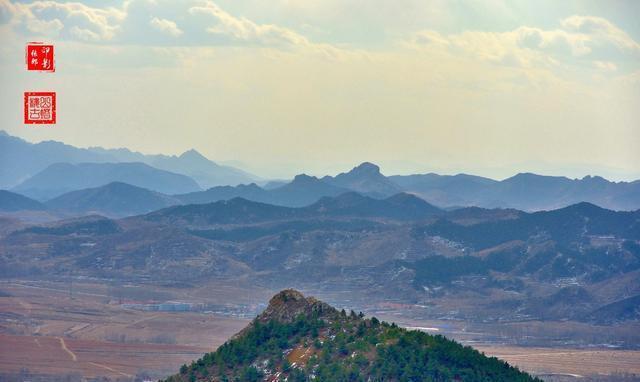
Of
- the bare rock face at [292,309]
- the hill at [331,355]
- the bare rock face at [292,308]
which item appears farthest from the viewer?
the bare rock face at [292,308]

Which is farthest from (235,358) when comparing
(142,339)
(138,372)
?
(142,339)

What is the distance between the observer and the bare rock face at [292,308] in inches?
3386

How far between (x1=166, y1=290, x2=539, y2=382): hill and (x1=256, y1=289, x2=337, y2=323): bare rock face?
2.6 inches

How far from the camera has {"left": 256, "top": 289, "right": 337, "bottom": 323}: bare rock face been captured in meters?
86.0

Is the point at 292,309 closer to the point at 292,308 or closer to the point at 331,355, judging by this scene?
the point at 292,308

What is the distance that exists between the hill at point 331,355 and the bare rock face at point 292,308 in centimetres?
7

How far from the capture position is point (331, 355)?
265 feet

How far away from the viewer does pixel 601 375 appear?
174 metres

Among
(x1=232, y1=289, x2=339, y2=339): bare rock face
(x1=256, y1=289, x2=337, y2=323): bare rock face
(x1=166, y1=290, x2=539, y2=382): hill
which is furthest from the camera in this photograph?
(x1=256, y1=289, x2=337, y2=323): bare rock face

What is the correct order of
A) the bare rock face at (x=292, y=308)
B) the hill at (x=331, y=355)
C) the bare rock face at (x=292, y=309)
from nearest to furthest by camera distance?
the hill at (x=331, y=355) → the bare rock face at (x=292, y=309) → the bare rock face at (x=292, y=308)

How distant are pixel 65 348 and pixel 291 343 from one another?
106m

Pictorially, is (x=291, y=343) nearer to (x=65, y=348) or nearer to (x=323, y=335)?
(x=323, y=335)

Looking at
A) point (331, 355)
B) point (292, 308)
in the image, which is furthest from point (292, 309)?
point (331, 355)

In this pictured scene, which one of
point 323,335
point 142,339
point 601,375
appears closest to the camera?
point 323,335
